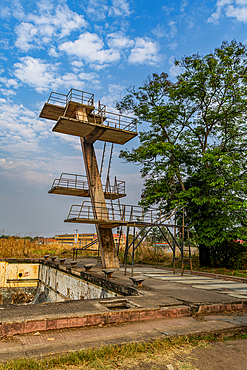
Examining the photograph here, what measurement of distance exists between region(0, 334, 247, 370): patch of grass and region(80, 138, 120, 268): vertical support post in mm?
10457

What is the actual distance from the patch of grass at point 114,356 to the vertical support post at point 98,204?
34.3ft

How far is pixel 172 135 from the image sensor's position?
64.8 ft

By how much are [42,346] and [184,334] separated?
7.56 feet

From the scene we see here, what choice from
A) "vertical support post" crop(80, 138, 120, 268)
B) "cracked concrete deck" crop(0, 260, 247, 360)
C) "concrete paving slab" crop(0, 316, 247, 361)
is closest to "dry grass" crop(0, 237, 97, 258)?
"vertical support post" crop(80, 138, 120, 268)

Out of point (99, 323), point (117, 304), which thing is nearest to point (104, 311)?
point (99, 323)

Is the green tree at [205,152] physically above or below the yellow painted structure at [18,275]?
above

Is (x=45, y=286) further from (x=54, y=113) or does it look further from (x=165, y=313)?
(x=165, y=313)

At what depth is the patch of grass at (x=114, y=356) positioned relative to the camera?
10.5ft

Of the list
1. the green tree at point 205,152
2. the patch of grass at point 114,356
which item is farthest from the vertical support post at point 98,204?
the patch of grass at point 114,356

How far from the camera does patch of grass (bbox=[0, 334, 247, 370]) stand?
3.21 m

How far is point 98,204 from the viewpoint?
15.5 metres

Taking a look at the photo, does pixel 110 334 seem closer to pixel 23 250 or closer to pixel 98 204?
pixel 98 204

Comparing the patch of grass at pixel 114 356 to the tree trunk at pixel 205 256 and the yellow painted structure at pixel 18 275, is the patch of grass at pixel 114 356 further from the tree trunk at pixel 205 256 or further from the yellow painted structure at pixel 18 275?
the yellow painted structure at pixel 18 275

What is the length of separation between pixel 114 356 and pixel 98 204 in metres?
12.0
